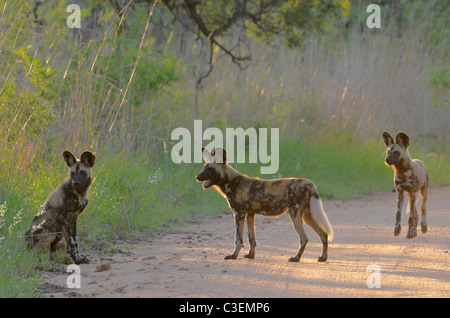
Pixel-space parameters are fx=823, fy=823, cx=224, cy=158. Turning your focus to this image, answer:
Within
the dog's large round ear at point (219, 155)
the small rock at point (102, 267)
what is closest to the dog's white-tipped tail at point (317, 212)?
the dog's large round ear at point (219, 155)

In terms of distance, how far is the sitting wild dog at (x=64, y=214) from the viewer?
653cm

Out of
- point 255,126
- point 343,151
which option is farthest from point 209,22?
point 343,151

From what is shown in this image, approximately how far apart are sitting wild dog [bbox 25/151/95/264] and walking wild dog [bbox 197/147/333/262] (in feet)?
3.88

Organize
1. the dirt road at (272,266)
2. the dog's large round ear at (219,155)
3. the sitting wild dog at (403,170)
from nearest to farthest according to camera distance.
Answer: the dirt road at (272,266)
the dog's large round ear at (219,155)
the sitting wild dog at (403,170)

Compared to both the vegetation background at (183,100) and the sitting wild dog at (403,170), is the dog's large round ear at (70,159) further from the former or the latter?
the sitting wild dog at (403,170)

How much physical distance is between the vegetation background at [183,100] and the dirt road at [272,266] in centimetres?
50

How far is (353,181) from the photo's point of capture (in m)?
14.3

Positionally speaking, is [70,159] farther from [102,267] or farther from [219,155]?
[219,155]

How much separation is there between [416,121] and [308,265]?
12.0 meters

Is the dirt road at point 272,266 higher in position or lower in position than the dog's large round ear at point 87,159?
lower

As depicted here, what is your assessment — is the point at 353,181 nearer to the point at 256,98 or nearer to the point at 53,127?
the point at 256,98

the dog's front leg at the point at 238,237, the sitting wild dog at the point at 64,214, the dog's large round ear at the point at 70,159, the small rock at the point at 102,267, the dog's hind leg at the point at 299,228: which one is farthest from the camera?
the dog's front leg at the point at 238,237

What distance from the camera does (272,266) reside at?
668cm

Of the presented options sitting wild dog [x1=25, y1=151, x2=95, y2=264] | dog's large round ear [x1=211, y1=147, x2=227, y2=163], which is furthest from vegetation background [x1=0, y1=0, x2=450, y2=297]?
dog's large round ear [x1=211, y1=147, x2=227, y2=163]
